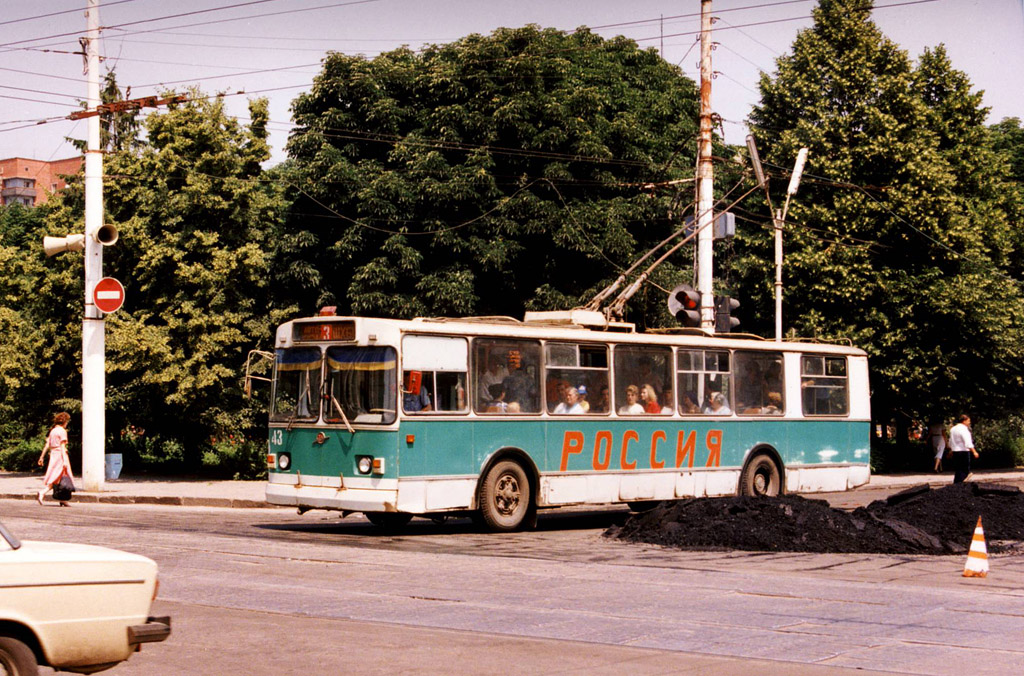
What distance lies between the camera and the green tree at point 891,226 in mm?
38875

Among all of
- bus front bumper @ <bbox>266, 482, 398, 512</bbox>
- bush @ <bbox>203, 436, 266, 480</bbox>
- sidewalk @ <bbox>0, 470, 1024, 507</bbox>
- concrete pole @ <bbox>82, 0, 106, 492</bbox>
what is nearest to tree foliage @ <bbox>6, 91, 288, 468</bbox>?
bush @ <bbox>203, 436, 266, 480</bbox>

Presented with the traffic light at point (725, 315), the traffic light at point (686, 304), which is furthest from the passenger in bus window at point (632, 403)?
the traffic light at point (725, 315)

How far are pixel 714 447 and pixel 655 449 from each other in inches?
62.0

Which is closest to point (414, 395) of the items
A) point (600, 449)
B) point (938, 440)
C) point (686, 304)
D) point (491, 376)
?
point (491, 376)

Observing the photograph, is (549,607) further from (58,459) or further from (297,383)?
(58,459)

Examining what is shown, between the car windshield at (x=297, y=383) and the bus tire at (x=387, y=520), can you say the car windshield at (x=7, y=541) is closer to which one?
the car windshield at (x=297, y=383)

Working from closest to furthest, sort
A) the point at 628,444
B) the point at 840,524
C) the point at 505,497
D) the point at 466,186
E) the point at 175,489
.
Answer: the point at 840,524
the point at 505,497
the point at 628,444
the point at 175,489
the point at 466,186

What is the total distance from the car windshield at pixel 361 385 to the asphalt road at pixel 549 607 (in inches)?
66.5

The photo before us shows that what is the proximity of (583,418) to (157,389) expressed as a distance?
17.1m

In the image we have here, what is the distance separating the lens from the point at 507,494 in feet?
62.0

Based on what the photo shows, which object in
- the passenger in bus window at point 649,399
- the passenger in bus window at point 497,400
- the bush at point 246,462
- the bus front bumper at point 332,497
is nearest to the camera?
the bus front bumper at point 332,497

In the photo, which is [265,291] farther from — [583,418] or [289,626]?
[289,626]

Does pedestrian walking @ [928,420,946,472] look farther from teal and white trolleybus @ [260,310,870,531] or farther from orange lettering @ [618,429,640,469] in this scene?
orange lettering @ [618,429,640,469]

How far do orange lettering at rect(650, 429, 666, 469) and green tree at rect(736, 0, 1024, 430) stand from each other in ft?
62.2
